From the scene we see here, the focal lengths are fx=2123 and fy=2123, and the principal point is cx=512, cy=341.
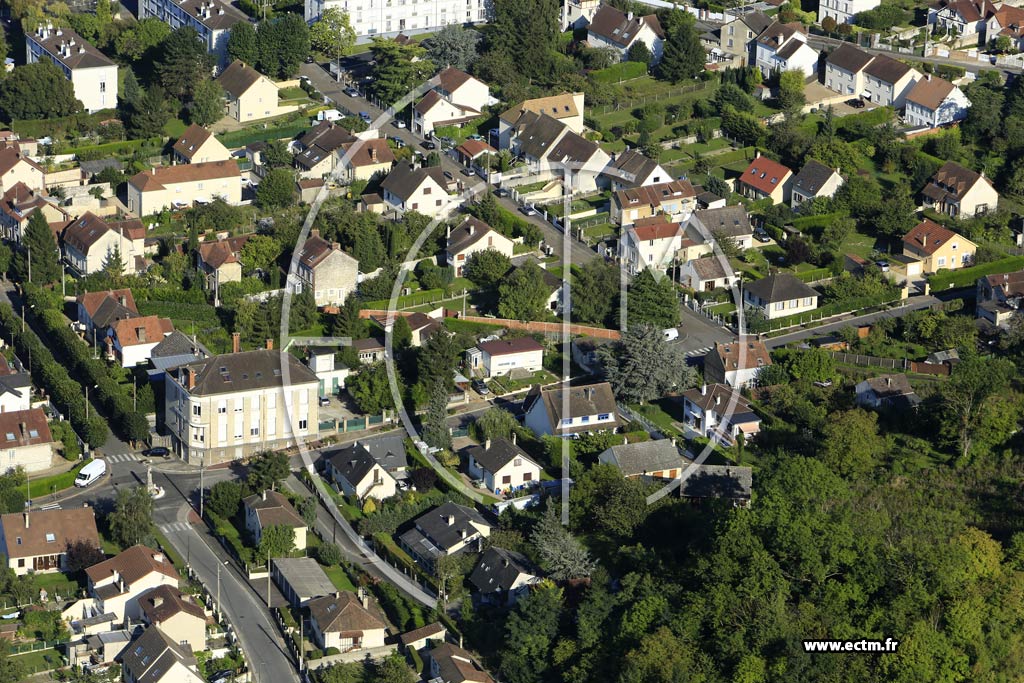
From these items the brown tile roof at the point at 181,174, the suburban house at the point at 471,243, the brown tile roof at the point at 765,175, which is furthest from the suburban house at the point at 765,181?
the brown tile roof at the point at 181,174

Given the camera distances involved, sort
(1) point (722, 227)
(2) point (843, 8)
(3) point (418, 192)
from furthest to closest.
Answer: (2) point (843, 8) → (3) point (418, 192) → (1) point (722, 227)

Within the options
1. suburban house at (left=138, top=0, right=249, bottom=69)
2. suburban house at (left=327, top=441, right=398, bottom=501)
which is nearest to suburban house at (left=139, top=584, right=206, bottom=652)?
suburban house at (left=327, top=441, right=398, bottom=501)

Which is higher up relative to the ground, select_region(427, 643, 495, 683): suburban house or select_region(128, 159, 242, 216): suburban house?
select_region(128, 159, 242, 216): suburban house

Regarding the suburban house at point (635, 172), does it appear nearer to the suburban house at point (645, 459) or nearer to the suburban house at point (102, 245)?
the suburban house at point (102, 245)

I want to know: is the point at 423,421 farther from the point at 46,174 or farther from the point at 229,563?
the point at 46,174

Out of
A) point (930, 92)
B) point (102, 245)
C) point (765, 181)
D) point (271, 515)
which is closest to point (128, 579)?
point (271, 515)

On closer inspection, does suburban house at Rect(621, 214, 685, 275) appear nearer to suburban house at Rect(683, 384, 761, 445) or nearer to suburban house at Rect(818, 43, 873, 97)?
suburban house at Rect(683, 384, 761, 445)

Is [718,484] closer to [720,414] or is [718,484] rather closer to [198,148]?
[720,414]

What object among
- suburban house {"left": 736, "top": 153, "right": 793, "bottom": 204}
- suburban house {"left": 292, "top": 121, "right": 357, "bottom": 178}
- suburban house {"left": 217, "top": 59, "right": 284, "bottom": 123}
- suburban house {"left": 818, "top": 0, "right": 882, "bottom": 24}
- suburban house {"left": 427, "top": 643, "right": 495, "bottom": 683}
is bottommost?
suburban house {"left": 427, "top": 643, "right": 495, "bottom": 683}
